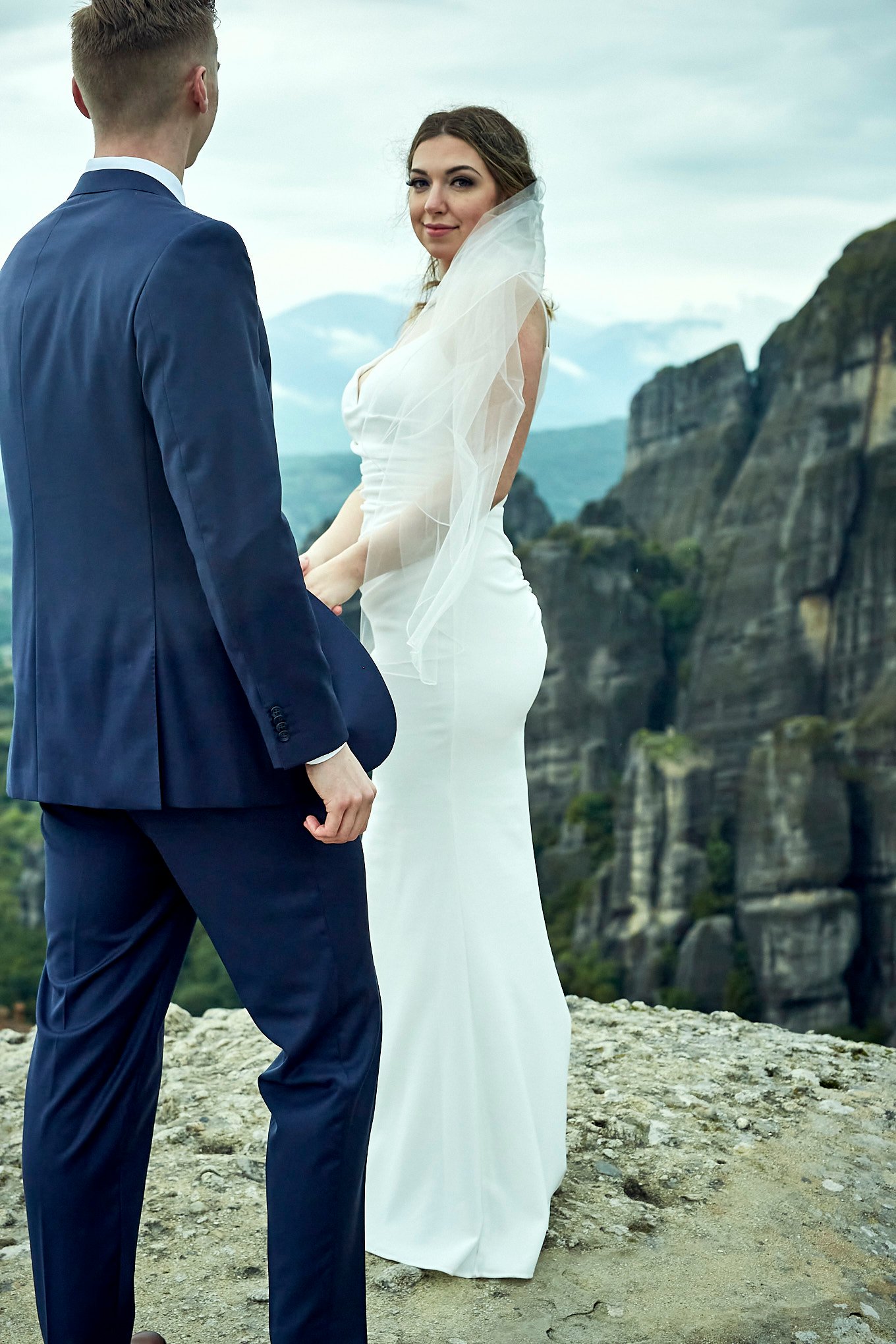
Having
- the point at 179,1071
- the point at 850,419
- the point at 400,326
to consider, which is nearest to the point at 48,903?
the point at 400,326

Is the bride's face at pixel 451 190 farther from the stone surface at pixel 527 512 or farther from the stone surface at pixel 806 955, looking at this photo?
the stone surface at pixel 527 512

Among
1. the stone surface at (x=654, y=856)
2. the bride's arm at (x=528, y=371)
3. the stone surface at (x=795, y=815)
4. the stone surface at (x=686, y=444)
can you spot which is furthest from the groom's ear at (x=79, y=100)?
the stone surface at (x=686, y=444)

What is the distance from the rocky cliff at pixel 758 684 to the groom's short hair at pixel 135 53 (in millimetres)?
37646

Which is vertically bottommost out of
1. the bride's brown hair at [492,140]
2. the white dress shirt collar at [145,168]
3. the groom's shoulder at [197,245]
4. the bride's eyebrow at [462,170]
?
the groom's shoulder at [197,245]

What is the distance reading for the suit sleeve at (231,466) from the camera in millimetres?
1259

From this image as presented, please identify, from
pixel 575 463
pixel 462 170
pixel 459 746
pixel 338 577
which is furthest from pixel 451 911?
pixel 575 463

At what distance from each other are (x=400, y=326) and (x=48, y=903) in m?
1.42

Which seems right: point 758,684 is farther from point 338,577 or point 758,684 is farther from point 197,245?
point 197,245

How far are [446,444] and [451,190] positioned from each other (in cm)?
52

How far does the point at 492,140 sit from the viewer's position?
222 centimetres

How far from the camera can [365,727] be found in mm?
1462

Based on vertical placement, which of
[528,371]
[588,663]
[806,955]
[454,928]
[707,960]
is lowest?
[707,960]

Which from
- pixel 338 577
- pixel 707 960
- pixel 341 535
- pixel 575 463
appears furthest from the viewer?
pixel 575 463

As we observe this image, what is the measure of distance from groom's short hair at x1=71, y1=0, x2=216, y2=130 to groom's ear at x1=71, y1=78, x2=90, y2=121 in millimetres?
26
